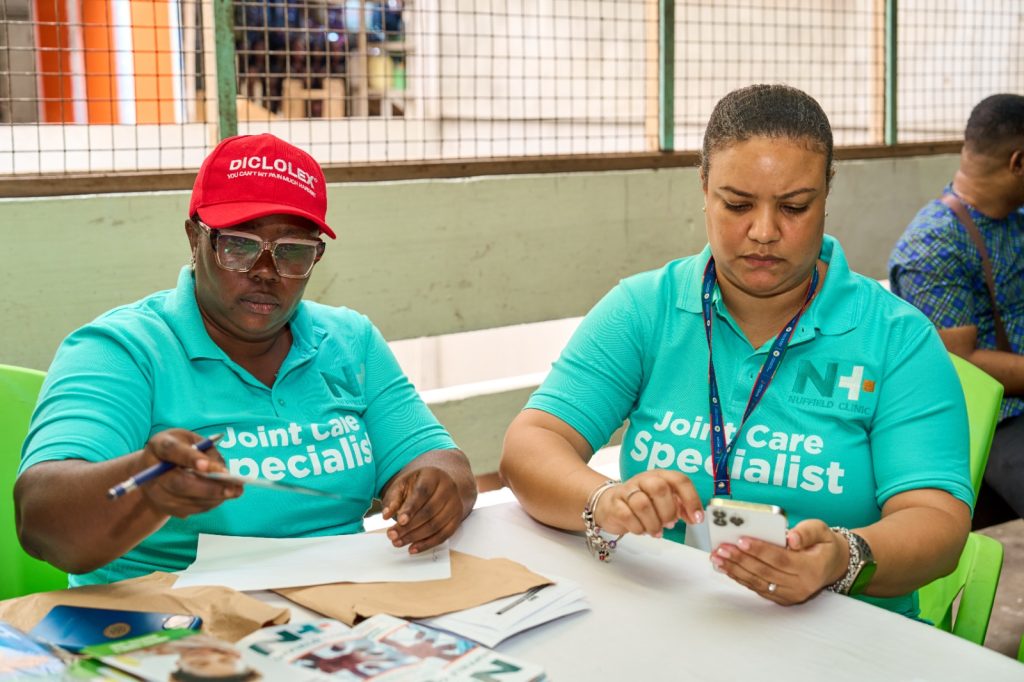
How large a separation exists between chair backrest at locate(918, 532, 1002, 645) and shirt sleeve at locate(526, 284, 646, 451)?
29.7 inches

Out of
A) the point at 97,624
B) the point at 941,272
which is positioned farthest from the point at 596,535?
the point at 941,272

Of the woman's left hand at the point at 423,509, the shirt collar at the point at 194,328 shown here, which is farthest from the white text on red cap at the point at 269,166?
the woman's left hand at the point at 423,509

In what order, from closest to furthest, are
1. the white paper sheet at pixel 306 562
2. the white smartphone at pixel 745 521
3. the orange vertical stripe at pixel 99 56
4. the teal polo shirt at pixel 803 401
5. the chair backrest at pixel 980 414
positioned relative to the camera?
the white smartphone at pixel 745 521, the white paper sheet at pixel 306 562, the teal polo shirt at pixel 803 401, the chair backrest at pixel 980 414, the orange vertical stripe at pixel 99 56

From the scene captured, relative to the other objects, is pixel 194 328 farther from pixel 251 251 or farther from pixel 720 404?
pixel 720 404

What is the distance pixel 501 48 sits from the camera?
22.6ft

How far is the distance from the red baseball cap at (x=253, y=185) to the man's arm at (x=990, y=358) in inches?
87.7

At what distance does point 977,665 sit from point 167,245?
3.07 meters

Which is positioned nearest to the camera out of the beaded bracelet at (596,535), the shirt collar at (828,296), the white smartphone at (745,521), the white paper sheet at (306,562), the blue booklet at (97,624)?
the blue booklet at (97,624)

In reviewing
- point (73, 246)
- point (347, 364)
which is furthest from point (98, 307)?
point (347, 364)

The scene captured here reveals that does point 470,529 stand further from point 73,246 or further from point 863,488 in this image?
point 73,246

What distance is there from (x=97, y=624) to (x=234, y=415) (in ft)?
1.89

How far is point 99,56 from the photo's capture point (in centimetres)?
388

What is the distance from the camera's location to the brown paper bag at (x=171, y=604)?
1.47m

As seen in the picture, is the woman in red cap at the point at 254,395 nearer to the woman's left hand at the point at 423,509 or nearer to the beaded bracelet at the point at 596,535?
the woman's left hand at the point at 423,509
